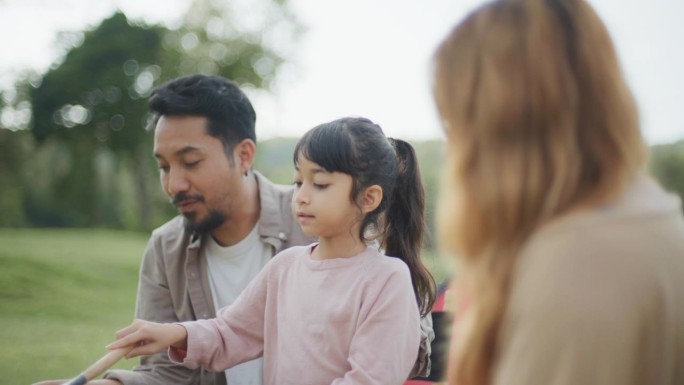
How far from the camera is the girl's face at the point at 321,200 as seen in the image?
194 centimetres

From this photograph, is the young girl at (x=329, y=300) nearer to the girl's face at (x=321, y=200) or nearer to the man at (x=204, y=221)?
the girl's face at (x=321, y=200)

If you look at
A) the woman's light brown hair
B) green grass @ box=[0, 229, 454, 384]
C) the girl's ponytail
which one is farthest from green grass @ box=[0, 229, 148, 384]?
the woman's light brown hair

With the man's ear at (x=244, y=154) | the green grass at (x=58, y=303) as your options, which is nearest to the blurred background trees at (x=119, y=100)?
the green grass at (x=58, y=303)

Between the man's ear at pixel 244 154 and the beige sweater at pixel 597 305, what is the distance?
6.72ft

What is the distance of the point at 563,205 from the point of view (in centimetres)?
106

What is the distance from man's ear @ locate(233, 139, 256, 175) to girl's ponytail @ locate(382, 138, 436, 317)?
0.86 metres

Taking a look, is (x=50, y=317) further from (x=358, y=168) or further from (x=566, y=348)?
(x=566, y=348)

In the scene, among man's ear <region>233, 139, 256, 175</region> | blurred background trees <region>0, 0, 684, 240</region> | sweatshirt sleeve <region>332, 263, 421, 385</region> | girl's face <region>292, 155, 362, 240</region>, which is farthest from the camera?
blurred background trees <region>0, 0, 684, 240</region>

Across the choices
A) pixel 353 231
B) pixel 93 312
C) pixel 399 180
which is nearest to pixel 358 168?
pixel 353 231

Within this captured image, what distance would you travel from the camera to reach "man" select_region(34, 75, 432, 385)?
110 inches

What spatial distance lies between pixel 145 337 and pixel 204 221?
0.96m

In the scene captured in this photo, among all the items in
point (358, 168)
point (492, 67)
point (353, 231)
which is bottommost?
point (353, 231)

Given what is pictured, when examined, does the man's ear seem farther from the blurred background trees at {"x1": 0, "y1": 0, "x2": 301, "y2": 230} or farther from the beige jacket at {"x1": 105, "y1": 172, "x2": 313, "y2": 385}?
the blurred background trees at {"x1": 0, "y1": 0, "x2": 301, "y2": 230}

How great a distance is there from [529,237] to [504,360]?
0.56ft
